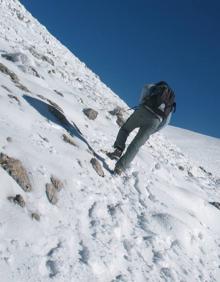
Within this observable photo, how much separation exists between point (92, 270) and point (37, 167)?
202cm

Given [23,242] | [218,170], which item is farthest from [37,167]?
[218,170]

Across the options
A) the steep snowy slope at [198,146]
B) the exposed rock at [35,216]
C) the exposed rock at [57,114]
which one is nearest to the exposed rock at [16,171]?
the exposed rock at [35,216]

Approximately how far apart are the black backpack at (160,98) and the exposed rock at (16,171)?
141 inches

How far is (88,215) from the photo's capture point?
7.93 meters

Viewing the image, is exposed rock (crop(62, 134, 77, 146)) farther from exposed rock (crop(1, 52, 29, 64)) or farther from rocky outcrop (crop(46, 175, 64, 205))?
exposed rock (crop(1, 52, 29, 64))

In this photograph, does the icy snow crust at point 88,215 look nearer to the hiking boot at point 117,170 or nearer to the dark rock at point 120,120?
the hiking boot at point 117,170

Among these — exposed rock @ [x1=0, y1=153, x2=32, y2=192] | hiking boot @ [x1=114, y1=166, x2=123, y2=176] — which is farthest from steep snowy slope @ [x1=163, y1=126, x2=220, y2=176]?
exposed rock @ [x1=0, y1=153, x2=32, y2=192]

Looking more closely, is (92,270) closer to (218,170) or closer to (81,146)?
(81,146)

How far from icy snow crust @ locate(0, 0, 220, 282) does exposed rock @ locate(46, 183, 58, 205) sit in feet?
0.26

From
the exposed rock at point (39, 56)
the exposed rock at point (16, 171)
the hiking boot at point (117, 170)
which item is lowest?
the exposed rock at point (16, 171)

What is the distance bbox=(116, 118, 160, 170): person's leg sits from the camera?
10.2 metres

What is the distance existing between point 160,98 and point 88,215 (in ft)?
10.7

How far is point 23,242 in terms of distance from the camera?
6352 millimetres

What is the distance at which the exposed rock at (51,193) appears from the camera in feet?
24.8
